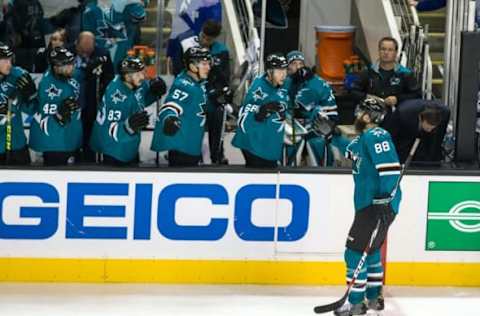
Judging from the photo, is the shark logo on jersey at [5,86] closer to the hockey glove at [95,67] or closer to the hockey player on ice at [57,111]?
the hockey player on ice at [57,111]

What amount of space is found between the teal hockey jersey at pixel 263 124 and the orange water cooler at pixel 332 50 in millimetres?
3898

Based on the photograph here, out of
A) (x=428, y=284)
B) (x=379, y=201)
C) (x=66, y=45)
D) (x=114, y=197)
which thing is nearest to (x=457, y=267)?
(x=428, y=284)

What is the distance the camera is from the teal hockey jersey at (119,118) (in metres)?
10.4

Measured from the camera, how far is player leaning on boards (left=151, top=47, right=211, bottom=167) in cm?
1042

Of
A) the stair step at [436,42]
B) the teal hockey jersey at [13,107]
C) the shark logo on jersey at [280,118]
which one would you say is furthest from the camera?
the stair step at [436,42]

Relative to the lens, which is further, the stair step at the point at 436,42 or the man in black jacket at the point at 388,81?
the stair step at the point at 436,42

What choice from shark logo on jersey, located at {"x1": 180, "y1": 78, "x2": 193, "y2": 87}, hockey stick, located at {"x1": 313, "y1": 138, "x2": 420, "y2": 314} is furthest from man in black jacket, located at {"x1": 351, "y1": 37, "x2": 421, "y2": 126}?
shark logo on jersey, located at {"x1": 180, "y1": 78, "x2": 193, "y2": 87}

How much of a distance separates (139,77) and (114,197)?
0.80 metres

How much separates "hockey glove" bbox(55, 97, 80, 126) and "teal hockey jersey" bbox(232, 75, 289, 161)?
112 cm

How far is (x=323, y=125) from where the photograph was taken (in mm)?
11078

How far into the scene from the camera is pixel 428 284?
10.6 meters

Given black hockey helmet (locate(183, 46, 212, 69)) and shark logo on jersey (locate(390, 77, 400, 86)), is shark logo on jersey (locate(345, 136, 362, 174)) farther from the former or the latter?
shark logo on jersey (locate(390, 77, 400, 86))

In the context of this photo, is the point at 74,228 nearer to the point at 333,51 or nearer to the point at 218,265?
the point at 218,265

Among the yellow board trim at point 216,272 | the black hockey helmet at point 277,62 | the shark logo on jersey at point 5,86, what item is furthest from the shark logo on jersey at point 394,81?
the shark logo on jersey at point 5,86
